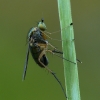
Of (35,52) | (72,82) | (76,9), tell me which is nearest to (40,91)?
(76,9)

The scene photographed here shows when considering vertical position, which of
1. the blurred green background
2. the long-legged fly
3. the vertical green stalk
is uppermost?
the blurred green background

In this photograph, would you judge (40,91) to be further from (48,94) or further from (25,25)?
(25,25)

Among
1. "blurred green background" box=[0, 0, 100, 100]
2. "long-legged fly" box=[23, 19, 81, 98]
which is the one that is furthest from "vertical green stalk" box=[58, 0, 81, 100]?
"blurred green background" box=[0, 0, 100, 100]

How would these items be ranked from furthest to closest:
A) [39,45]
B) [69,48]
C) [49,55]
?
1. [49,55]
2. [39,45]
3. [69,48]

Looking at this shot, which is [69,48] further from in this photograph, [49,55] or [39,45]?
[49,55]

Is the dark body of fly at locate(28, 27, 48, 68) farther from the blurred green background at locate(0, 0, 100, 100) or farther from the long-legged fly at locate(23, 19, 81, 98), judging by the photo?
the blurred green background at locate(0, 0, 100, 100)

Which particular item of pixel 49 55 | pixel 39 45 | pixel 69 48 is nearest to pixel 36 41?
pixel 39 45

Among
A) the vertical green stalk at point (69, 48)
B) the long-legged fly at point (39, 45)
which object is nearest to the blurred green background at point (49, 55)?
the long-legged fly at point (39, 45)

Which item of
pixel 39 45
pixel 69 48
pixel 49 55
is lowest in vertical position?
pixel 69 48

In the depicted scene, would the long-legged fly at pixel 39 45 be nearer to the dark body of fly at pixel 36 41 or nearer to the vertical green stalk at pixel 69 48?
the dark body of fly at pixel 36 41
